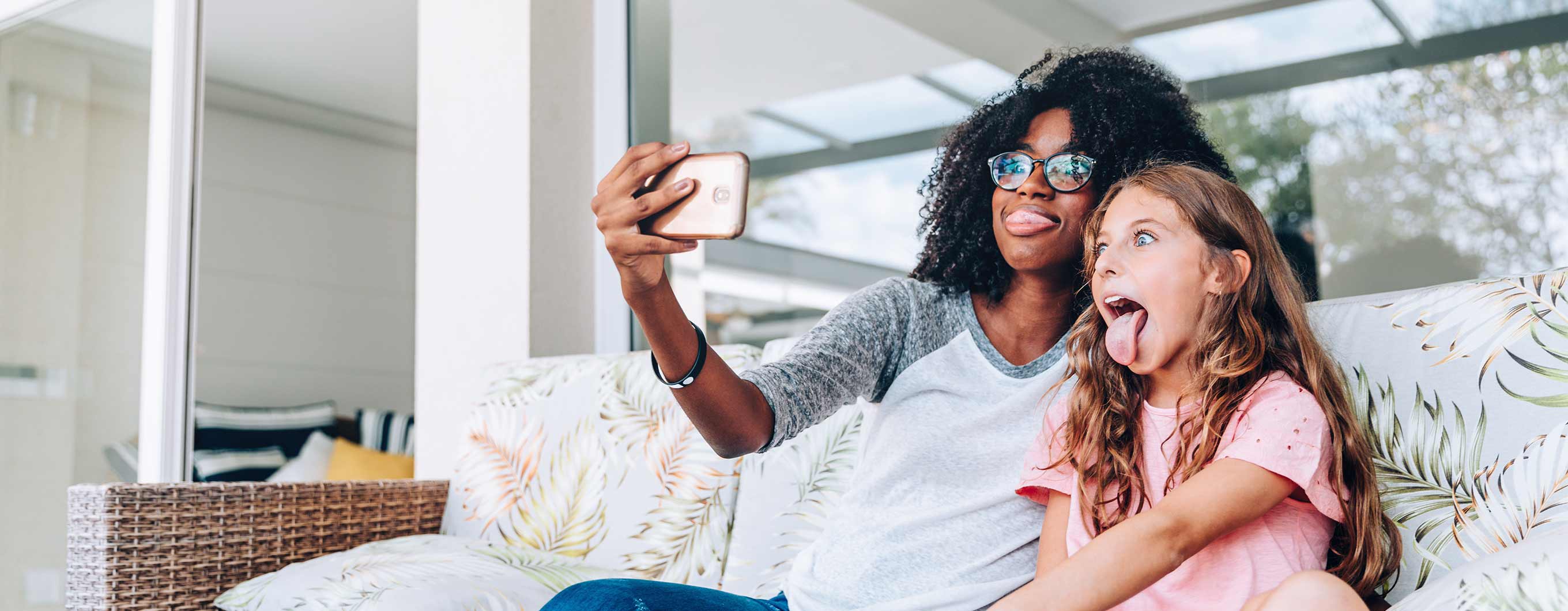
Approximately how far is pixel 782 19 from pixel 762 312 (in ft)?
2.53

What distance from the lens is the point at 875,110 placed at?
326 cm

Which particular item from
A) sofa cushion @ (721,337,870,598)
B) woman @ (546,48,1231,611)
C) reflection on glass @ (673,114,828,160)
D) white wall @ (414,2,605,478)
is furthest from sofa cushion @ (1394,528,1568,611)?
reflection on glass @ (673,114,828,160)

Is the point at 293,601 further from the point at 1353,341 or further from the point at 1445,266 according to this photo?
the point at 1445,266

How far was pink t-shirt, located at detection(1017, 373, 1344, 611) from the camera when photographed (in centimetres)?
103

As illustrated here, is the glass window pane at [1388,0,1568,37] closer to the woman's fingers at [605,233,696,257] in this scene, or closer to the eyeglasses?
the eyeglasses

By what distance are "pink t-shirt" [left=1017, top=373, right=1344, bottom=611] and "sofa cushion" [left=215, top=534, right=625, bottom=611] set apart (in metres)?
0.84

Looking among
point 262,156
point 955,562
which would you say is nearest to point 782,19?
point 955,562

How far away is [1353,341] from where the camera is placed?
1.33 metres

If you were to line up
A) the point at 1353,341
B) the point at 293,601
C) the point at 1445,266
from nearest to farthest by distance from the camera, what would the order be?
the point at 1353,341 → the point at 293,601 → the point at 1445,266

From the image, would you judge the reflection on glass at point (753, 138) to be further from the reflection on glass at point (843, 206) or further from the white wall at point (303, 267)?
the white wall at point (303, 267)

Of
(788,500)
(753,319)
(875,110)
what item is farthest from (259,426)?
(788,500)

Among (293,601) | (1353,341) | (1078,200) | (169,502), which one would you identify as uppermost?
(1078,200)

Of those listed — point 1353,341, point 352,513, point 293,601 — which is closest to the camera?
point 1353,341

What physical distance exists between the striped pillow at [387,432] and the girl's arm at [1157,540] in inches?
138
